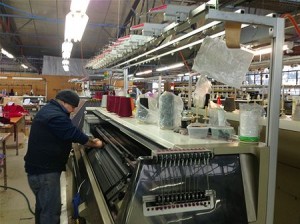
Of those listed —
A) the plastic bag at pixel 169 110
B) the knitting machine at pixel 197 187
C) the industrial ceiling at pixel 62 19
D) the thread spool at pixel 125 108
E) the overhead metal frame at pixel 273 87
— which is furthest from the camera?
the industrial ceiling at pixel 62 19

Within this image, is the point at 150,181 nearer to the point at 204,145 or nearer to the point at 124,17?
the point at 204,145

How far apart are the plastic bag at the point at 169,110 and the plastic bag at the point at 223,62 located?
31 centimetres

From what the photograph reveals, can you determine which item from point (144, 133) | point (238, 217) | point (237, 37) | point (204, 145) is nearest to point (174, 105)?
point (144, 133)

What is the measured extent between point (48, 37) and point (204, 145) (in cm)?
880

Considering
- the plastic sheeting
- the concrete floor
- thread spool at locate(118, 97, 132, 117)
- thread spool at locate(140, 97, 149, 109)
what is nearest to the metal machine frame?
the concrete floor

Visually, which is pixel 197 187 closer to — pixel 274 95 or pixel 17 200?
pixel 274 95

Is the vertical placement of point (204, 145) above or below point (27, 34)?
below

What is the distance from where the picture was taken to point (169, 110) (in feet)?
5.27

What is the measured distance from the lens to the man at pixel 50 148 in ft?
7.64

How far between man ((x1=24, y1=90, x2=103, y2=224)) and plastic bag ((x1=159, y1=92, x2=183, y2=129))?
100 centimetres

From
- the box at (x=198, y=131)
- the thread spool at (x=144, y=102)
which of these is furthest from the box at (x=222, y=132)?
the thread spool at (x=144, y=102)

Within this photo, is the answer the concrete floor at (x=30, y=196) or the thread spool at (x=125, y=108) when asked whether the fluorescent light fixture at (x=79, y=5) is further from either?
the concrete floor at (x=30, y=196)

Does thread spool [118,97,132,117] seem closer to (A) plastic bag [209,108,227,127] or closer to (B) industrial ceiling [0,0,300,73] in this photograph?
(A) plastic bag [209,108,227,127]

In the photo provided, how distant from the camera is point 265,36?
1.26 meters
